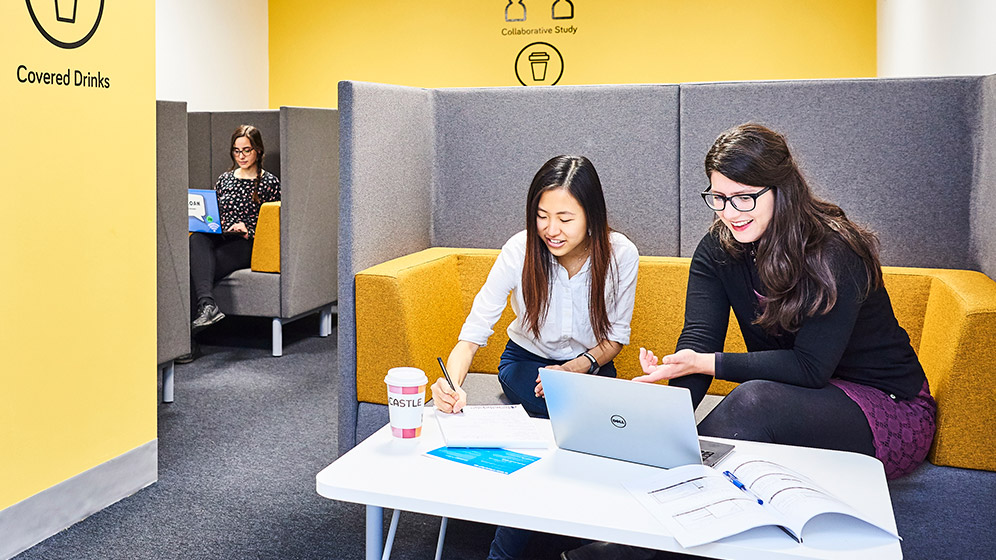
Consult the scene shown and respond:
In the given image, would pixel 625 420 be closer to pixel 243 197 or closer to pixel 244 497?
pixel 244 497

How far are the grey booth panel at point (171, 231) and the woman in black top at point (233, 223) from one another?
0.77 metres

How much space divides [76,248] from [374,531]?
1377 millimetres

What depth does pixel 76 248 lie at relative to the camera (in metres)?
2.38

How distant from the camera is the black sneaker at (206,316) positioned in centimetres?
436

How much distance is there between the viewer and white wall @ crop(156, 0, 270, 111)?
6.23 metres

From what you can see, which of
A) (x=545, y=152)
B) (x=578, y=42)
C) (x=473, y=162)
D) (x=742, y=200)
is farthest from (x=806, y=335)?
(x=578, y=42)

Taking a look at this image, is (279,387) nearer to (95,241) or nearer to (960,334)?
(95,241)

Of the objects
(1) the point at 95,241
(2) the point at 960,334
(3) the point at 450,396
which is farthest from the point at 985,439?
(1) the point at 95,241

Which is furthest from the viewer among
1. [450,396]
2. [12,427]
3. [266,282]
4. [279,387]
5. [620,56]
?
[620,56]

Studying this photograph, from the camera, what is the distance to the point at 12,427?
2.21 m

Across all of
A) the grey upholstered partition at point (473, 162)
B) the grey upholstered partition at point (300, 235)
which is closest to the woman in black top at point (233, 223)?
the grey upholstered partition at point (300, 235)

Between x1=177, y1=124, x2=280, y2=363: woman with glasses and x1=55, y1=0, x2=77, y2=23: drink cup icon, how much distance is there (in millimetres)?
2250

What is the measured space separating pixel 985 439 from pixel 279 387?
2.84m

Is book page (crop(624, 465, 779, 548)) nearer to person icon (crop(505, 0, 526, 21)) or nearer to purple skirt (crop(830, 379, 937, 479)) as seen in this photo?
purple skirt (crop(830, 379, 937, 479))
